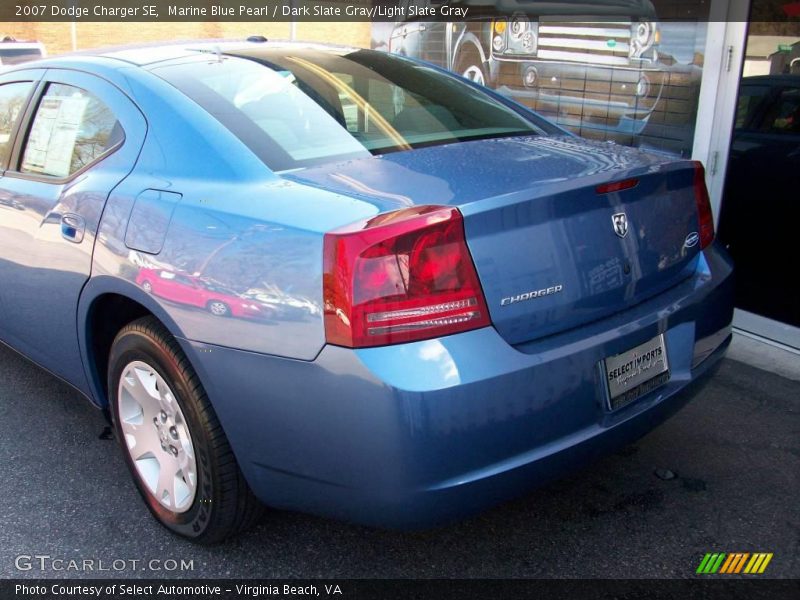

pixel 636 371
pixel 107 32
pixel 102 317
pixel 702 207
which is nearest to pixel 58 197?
pixel 102 317

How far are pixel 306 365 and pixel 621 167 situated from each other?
112 centimetres

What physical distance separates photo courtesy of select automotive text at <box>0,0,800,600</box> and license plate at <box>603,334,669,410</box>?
0.05 ft

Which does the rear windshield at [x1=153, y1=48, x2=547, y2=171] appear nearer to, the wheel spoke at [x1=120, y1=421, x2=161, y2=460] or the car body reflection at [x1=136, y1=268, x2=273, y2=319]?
the car body reflection at [x1=136, y1=268, x2=273, y2=319]

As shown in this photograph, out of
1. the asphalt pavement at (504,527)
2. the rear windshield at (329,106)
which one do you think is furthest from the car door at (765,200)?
the rear windshield at (329,106)

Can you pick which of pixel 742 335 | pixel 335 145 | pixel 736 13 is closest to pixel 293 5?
pixel 736 13

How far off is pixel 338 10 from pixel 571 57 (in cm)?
663

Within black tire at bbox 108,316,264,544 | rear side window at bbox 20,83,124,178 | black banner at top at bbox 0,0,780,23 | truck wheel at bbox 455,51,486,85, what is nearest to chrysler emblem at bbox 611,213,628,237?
black tire at bbox 108,316,264,544

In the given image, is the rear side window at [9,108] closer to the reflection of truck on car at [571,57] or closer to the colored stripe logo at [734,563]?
the colored stripe logo at [734,563]

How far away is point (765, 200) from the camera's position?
477 centimetres

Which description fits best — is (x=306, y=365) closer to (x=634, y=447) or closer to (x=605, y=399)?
(x=605, y=399)

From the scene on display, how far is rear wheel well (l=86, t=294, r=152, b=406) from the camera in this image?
2666 mm

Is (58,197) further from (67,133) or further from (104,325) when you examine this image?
(104,325)

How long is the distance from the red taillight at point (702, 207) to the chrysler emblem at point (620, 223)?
48 centimetres

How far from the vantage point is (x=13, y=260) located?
314cm
